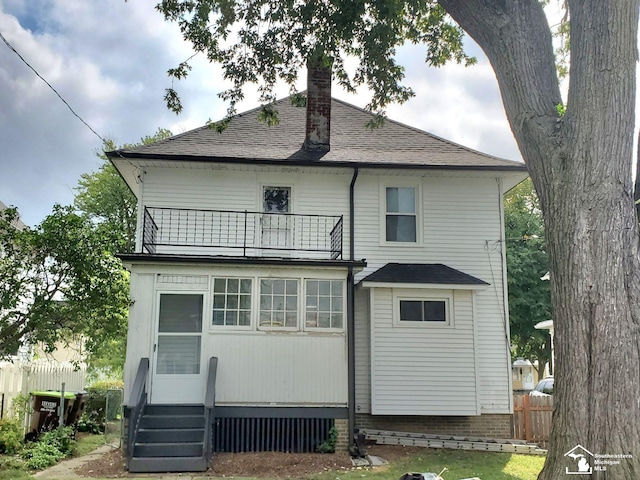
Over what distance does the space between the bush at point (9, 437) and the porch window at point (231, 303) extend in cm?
399

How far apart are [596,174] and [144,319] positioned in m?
7.98

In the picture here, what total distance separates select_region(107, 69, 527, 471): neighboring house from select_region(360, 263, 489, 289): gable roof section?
5 centimetres

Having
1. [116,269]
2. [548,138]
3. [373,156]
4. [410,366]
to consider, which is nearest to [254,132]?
[373,156]

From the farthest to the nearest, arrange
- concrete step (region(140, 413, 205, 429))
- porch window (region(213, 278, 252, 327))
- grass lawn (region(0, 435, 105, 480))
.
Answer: porch window (region(213, 278, 252, 327))
concrete step (region(140, 413, 205, 429))
grass lawn (region(0, 435, 105, 480))

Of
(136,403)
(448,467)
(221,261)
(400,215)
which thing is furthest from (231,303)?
(448,467)

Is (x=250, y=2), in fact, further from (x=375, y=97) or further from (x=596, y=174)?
(x=596, y=174)

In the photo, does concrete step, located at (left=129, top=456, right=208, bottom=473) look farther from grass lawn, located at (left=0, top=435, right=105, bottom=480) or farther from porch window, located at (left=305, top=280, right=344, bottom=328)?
porch window, located at (left=305, top=280, right=344, bottom=328)

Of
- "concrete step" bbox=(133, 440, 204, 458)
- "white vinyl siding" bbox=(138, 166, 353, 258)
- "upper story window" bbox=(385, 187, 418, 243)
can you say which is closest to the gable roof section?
"upper story window" bbox=(385, 187, 418, 243)

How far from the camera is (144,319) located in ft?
33.7

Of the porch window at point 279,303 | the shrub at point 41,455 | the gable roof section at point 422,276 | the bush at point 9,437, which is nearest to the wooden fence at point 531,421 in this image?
the gable roof section at point 422,276

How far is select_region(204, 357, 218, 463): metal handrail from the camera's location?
9.05 m

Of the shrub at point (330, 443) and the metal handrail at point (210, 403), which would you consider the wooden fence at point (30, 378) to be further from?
the shrub at point (330, 443)

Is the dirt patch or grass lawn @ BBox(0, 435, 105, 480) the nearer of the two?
grass lawn @ BBox(0, 435, 105, 480)

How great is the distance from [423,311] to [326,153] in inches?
167
